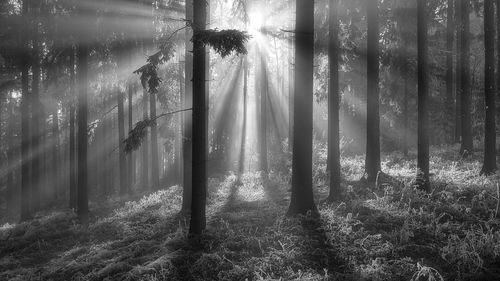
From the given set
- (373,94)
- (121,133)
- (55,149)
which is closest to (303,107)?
(373,94)

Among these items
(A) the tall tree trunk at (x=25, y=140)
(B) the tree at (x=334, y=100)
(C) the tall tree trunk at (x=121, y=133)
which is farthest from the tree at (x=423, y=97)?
(A) the tall tree trunk at (x=25, y=140)

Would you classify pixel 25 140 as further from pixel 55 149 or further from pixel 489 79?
pixel 489 79

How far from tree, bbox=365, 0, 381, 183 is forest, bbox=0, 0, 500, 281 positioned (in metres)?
0.06

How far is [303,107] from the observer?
34.3 feet

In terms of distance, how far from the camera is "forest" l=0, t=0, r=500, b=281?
8068 millimetres

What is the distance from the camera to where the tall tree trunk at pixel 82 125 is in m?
16.6

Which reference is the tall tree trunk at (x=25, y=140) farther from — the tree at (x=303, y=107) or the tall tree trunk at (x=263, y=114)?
the tree at (x=303, y=107)

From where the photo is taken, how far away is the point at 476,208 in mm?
9727

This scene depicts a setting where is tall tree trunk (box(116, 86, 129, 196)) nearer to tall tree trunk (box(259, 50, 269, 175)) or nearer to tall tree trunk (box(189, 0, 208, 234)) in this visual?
tall tree trunk (box(259, 50, 269, 175))

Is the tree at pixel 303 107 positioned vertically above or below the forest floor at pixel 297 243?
above

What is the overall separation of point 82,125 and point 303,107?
1098 cm

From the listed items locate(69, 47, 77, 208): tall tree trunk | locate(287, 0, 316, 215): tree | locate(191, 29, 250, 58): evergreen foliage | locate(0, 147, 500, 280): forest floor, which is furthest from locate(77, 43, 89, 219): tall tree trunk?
locate(287, 0, 316, 215): tree

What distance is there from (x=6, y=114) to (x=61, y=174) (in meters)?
Result: 10.7

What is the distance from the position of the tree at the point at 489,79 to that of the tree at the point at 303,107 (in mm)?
7894
